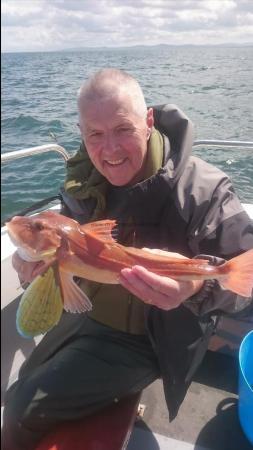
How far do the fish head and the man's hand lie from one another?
0.39 meters

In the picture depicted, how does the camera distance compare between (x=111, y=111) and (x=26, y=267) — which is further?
(x=111, y=111)

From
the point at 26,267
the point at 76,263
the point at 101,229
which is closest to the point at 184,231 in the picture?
the point at 101,229

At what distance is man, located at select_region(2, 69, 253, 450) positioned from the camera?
2500mm

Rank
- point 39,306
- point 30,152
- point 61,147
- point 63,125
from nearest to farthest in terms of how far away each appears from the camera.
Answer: point 39,306 → point 30,152 → point 61,147 → point 63,125

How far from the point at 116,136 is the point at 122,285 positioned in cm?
96

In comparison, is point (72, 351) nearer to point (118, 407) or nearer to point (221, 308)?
point (118, 407)

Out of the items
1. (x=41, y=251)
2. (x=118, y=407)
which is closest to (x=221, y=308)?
A: (x=118, y=407)

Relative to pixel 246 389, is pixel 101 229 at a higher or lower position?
higher

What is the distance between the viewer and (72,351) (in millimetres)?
2713

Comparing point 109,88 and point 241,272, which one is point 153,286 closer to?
point 241,272

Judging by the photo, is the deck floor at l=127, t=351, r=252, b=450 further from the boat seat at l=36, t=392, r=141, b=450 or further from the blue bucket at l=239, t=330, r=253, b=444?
the boat seat at l=36, t=392, r=141, b=450

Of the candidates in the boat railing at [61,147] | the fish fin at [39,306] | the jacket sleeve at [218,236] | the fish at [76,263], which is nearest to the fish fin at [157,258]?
the fish at [76,263]

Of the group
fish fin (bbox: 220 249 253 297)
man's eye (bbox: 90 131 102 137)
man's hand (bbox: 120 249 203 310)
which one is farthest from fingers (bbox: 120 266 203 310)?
man's eye (bbox: 90 131 102 137)

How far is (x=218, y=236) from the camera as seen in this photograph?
8.37 feet
